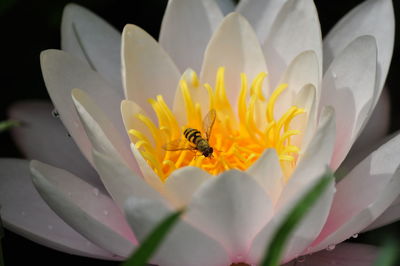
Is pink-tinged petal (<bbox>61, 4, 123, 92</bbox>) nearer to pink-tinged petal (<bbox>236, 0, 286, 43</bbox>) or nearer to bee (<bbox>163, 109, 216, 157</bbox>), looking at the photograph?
bee (<bbox>163, 109, 216, 157</bbox>)

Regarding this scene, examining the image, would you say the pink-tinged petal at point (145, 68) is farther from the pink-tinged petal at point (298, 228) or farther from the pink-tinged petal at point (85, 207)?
the pink-tinged petal at point (298, 228)

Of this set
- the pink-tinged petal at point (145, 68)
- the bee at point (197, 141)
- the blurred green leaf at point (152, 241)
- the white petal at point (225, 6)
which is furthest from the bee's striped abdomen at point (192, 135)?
the blurred green leaf at point (152, 241)

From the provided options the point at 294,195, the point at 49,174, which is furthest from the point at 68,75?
the point at 294,195

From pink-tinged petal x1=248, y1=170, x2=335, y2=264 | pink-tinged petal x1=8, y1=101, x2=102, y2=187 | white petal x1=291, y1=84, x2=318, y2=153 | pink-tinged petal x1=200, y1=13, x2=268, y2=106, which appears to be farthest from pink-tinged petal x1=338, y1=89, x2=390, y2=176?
pink-tinged petal x1=8, y1=101, x2=102, y2=187

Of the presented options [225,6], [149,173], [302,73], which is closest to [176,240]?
[149,173]

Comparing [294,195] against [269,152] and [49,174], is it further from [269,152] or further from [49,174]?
[49,174]

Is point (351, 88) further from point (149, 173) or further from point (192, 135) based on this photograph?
point (149, 173)

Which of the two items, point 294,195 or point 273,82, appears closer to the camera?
point 294,195
